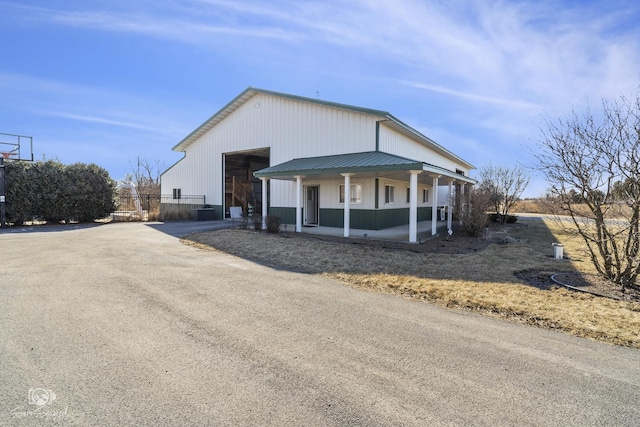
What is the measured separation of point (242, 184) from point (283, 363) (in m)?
23.5

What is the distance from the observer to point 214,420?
8.23 feet

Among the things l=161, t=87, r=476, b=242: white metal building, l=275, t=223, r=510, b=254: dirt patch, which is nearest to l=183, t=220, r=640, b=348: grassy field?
l=275, t=223, r=510, b=254: dirt patch

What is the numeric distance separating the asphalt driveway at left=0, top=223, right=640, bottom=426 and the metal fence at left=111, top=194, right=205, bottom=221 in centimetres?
1620

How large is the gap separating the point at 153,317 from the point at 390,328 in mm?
3288

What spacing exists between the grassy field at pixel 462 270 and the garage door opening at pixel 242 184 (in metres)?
10.8

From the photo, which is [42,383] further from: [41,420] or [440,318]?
[440,318]

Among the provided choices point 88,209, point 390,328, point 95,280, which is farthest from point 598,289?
point 88,209

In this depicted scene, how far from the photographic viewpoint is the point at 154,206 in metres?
24.7

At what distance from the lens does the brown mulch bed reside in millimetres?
6238

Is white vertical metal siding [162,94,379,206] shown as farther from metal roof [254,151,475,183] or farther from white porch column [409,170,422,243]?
white porch column [409,170,422,243]

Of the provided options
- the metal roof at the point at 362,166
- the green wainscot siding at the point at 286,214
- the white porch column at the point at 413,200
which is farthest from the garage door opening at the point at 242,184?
the white porch column at the point at 413,200

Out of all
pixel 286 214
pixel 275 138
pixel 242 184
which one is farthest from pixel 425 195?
pixel 242 184

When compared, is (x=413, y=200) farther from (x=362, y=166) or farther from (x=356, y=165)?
(x=356, y=165)

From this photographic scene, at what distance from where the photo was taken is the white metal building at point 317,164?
47.2 ft
